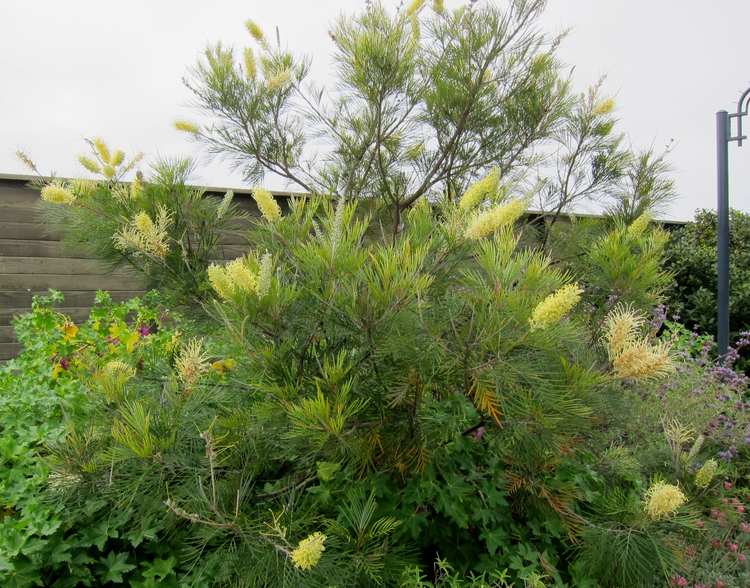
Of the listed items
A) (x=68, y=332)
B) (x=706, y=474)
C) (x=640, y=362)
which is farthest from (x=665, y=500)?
(x=68, y=332)

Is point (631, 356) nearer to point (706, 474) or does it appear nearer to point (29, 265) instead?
point (706, 474)

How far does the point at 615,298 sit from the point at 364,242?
93 cm

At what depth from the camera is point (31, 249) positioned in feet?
13.7

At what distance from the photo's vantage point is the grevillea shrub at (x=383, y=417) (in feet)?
3.76

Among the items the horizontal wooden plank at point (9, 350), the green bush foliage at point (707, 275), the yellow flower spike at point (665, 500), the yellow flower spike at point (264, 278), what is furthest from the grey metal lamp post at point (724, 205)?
the horizontal wooden plank at point (9, 350)

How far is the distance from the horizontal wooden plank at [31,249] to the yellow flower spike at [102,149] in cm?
216

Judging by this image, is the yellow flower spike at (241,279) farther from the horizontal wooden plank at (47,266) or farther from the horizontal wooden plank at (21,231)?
the horizontal wooden plank at (21,231)

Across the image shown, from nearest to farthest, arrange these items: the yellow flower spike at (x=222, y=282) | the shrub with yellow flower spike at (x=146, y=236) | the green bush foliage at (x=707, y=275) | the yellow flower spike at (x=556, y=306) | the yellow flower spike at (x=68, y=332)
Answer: the yellow flower spike at (x=556, y=306) < the yellow flower spike at (x=222, y=282) < the shrub with yellow flower spike at (x=146, y=236) < the yellow flower spike at (x=68, y=332) < the green bush foliage at (x=707, y=275)

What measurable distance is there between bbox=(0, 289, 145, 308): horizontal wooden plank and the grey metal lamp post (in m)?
4.09

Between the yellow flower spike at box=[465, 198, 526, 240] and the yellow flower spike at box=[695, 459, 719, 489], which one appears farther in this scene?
the yellow flower spike at box=[695, 459, 719, 489]

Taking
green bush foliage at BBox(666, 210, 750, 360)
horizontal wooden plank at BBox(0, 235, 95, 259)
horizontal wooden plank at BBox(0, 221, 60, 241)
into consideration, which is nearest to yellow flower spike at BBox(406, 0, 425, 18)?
horizontal wooden plank at BBox(0, 235, 95, 259)

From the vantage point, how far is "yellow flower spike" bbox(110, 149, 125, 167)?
2.16 m

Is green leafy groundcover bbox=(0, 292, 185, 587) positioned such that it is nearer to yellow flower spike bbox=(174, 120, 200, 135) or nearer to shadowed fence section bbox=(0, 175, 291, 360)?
yellow flower spike bbox=(174, 120, 200, 135)

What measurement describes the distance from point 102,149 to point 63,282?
99.1 inches
